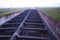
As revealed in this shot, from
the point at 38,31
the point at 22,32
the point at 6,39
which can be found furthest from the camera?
the point at 38,31

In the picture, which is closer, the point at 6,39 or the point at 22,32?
the point at 6,39

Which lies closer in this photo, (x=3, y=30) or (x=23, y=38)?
(x=23, y=38)

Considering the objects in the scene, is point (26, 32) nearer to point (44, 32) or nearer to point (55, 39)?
point (44, 32)

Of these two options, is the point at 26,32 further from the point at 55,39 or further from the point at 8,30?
the point at 55,39

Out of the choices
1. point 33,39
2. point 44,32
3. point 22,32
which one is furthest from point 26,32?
point 33,39

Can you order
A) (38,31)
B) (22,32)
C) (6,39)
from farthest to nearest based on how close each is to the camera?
(38,31) → (22,32) → (6,39)

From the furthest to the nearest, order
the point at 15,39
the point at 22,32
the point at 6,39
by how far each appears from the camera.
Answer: the point at 22,32 < the point at 6,39 < the point at 15,39

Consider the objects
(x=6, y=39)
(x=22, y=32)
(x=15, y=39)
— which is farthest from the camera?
(x=22, y=32)

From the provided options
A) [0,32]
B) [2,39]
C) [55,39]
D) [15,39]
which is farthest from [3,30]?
[55,39]
